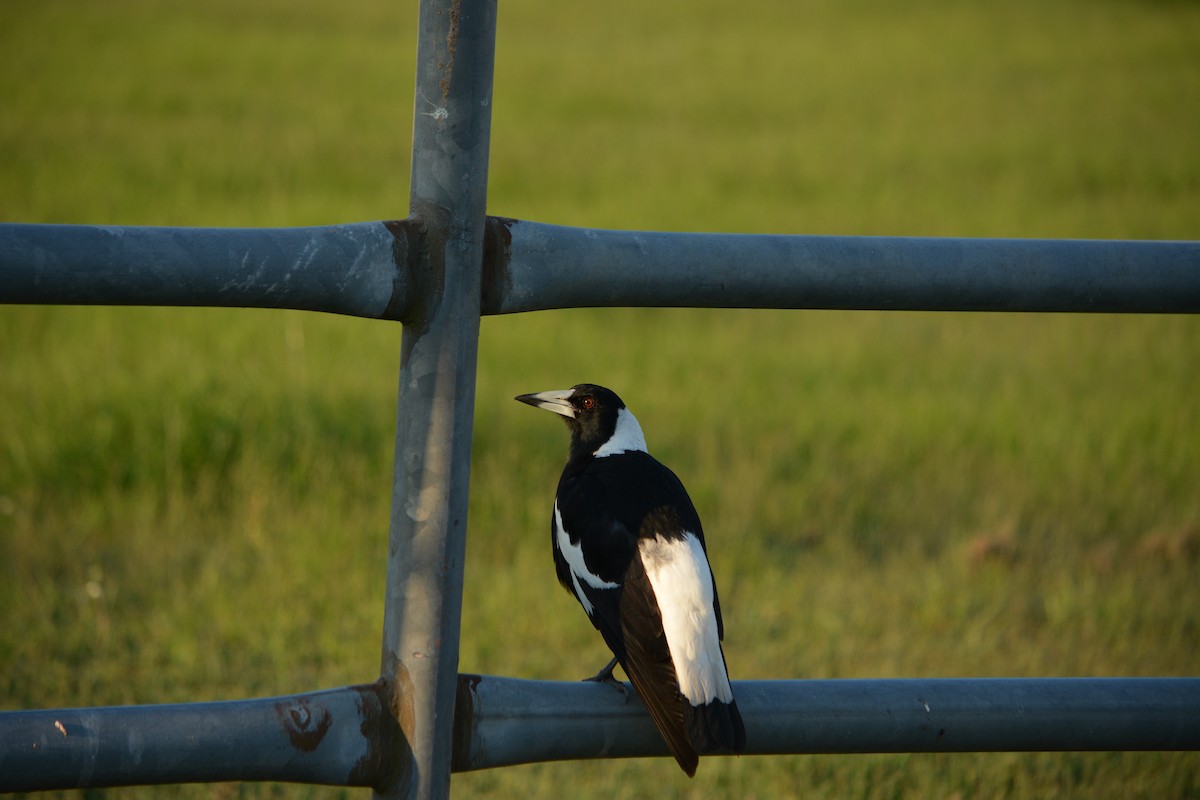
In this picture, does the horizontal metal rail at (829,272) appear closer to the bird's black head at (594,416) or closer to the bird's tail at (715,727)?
the bird's tail at (715,727)

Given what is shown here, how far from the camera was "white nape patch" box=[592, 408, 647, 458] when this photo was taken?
7.45 feet

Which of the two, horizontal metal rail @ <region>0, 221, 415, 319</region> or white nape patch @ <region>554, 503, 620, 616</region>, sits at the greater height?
horizontal metal rail @ <region>0, 221, 415, 319</region>

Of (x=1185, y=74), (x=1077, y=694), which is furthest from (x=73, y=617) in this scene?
(x=1185, y=74)

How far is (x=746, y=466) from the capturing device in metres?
4.36

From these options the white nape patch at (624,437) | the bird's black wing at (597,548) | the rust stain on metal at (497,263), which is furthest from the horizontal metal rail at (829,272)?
the white nape patch at (624,437)

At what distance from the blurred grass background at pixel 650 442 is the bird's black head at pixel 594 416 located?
67cm

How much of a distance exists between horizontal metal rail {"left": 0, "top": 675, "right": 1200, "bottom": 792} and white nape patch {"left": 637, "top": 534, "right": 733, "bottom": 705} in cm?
15

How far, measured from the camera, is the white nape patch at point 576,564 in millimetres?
1659

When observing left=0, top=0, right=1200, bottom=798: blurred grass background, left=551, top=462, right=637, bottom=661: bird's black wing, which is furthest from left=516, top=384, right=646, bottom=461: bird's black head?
left=0, top=0, right=1200, bottom=798: blurred grass background

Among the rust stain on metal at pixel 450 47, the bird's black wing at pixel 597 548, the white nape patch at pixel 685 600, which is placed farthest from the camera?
the bird's black wing at pixel 597 548

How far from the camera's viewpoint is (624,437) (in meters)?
2.31

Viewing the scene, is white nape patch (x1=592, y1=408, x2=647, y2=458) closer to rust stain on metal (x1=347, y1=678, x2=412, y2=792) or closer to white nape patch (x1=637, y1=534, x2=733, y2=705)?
white nape patch (x1=637, y1=534, x2=733, y2=705)

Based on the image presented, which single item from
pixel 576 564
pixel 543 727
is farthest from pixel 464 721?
pixel 576 564

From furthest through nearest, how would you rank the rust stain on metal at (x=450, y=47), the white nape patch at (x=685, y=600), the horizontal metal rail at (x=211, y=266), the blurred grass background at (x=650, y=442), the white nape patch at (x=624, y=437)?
the blurred grass background at (x=650, y=442) → the white nape patch at (x=624, y=437) → the white nape patch at (x=685, y=600) → the rust stain on metal at (x=450, y=47) → the horizontal metal rail at (x=211, y=266)
